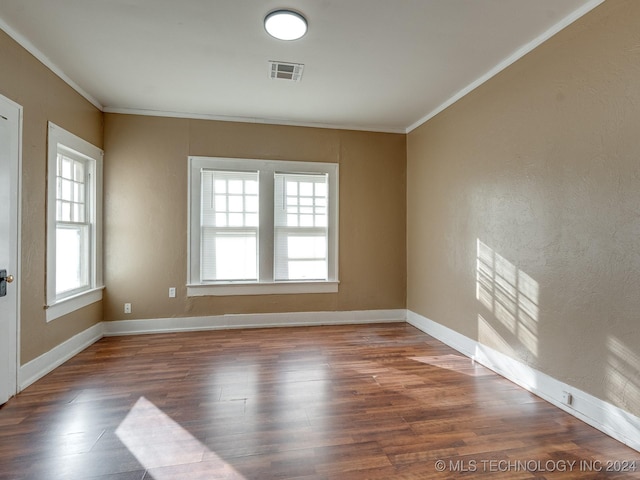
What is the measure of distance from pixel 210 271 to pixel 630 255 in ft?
13.6

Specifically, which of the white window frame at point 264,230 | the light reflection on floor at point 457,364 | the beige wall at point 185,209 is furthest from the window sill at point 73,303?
the light reflection on floor at point 457,364

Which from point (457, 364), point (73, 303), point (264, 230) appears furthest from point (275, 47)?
point (457, 364)

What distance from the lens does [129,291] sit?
164 inches

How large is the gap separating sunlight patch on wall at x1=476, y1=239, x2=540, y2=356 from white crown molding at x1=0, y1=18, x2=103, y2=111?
4.41 metres

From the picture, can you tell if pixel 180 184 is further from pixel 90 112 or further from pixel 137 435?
pixel 137 435

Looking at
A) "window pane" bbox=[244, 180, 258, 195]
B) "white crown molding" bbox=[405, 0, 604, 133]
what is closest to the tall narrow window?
Answer: "window pane" bbox=[244, 180, 258, 195]

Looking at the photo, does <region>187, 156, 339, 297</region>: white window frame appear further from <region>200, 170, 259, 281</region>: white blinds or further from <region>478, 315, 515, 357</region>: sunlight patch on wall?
<region>478, 315, 515, 357</region>: sunlight patch on wall

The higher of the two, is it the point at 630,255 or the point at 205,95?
the point at 205,95

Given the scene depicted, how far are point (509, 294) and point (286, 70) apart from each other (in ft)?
9.59

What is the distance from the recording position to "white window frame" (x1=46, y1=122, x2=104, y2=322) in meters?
3.07

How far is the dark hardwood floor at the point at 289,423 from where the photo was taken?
1788 millimetres

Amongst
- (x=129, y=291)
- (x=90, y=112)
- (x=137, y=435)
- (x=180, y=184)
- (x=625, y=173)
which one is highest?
(x=90, y=112)

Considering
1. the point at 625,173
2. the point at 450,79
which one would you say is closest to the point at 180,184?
the point at 450,79

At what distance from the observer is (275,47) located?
9.10 ft
